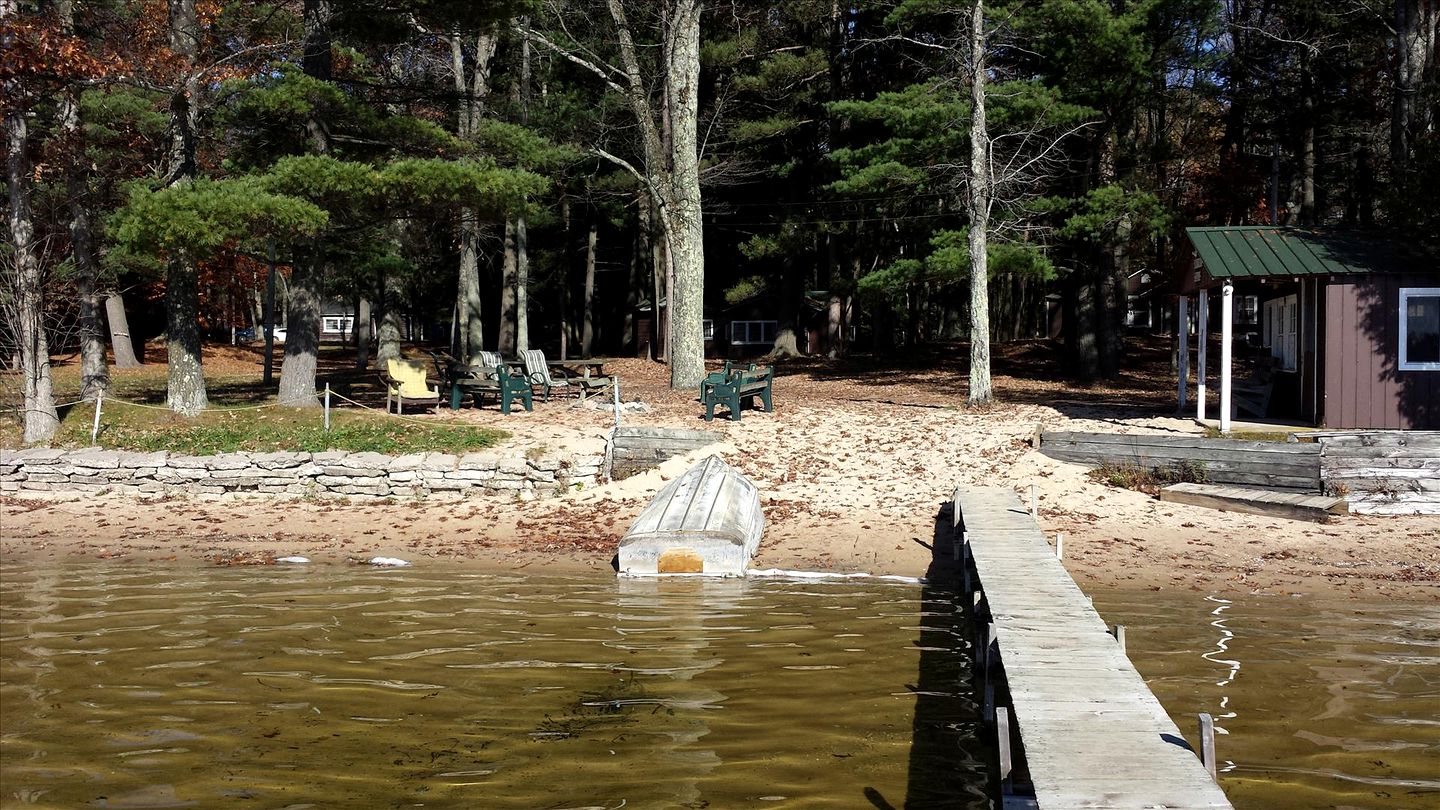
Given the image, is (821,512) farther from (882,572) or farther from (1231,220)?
(1231,220)

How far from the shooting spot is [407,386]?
1920 centimetres

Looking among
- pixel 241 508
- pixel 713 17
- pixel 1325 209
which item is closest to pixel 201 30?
pixel 241 508

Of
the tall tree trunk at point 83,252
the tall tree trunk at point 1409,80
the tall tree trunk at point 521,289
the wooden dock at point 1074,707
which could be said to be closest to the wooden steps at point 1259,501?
the wooden dock at point 1074,707

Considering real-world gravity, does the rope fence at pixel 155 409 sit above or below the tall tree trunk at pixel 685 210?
below

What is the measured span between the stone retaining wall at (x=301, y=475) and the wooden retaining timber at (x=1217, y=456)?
715 cm

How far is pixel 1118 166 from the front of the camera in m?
25.9

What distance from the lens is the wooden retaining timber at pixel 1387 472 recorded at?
13.2 metres

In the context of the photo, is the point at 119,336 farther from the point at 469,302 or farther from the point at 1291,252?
the point at 1291,252

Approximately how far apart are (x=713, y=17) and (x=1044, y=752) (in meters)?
31.3

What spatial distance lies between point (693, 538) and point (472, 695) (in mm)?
4372

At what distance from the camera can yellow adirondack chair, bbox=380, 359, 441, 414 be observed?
1846 cm

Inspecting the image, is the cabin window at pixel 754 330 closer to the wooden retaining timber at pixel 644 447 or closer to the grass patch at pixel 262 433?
the grass patch at pixel 262 433

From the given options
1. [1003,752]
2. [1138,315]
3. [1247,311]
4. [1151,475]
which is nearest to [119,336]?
[1151,475]

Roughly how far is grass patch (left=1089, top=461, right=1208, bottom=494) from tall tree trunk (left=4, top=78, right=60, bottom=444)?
603 inches
